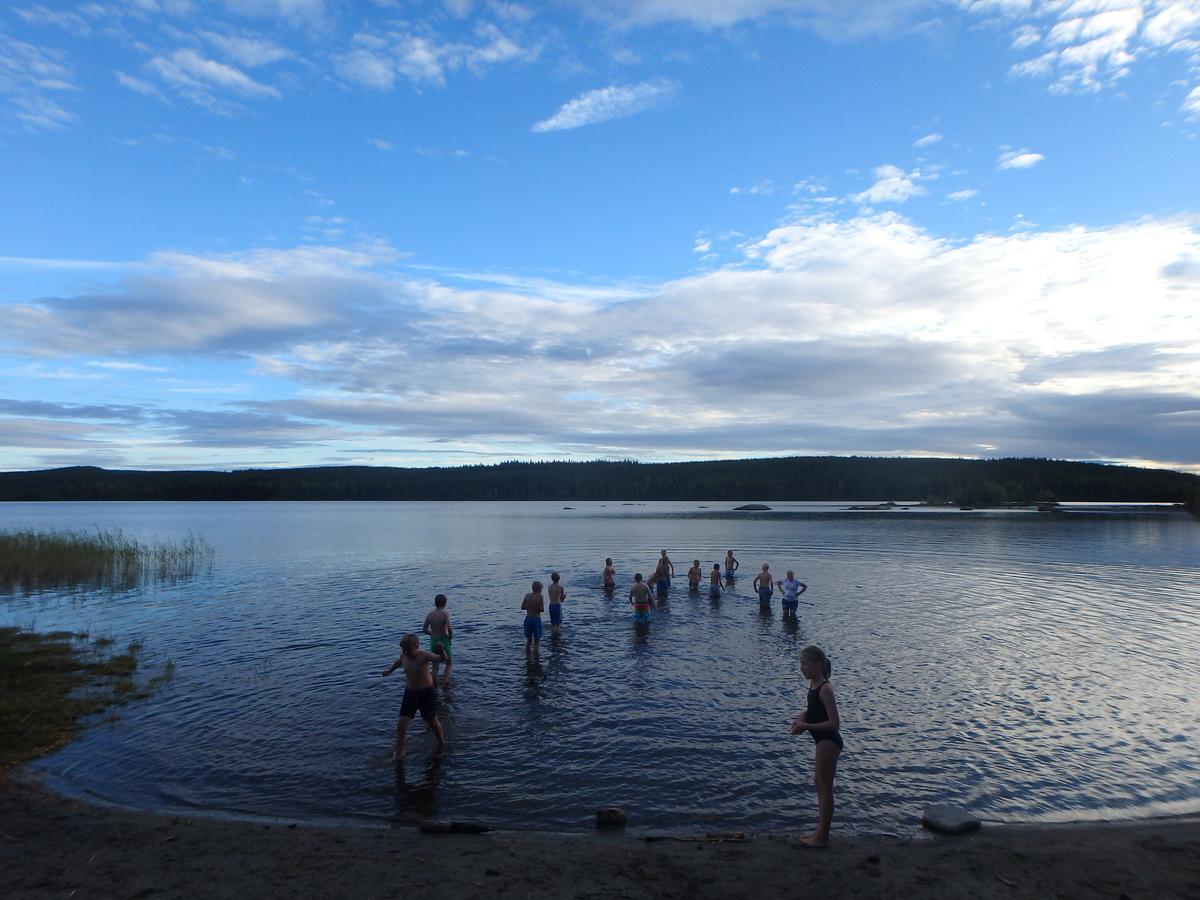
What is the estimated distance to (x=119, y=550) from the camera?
40.0 m

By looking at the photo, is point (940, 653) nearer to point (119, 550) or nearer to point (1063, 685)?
point (1063, 685)

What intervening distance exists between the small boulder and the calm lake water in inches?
10.4

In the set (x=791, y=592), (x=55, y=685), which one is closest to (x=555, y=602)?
(x=791, y=592)

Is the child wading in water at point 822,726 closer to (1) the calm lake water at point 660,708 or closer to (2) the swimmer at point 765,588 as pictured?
(1) the calm lake water at point 660,708

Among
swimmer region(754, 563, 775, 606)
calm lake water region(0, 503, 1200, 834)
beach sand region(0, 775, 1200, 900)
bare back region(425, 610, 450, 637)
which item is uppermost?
bare back region(425, 610, 450, 637)

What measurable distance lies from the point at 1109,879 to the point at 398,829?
869 centimetres

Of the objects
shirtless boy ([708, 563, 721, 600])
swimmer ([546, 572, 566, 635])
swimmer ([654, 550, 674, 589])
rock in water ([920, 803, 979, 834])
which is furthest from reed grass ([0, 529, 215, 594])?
rock in water ([920, 803, 979, 834])

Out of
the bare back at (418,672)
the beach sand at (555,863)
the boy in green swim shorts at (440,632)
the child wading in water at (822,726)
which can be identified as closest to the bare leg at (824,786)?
the child wading in water at (822,726)

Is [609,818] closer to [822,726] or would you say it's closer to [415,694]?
[822,726]

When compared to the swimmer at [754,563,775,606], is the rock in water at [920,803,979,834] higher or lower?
lower

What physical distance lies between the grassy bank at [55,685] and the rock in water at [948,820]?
14734 mm

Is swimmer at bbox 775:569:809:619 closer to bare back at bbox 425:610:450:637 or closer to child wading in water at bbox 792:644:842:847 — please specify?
bare back at bbox 425:610:450:637

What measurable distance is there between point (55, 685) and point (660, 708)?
47.6ft

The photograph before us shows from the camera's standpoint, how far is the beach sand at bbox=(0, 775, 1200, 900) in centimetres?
754
